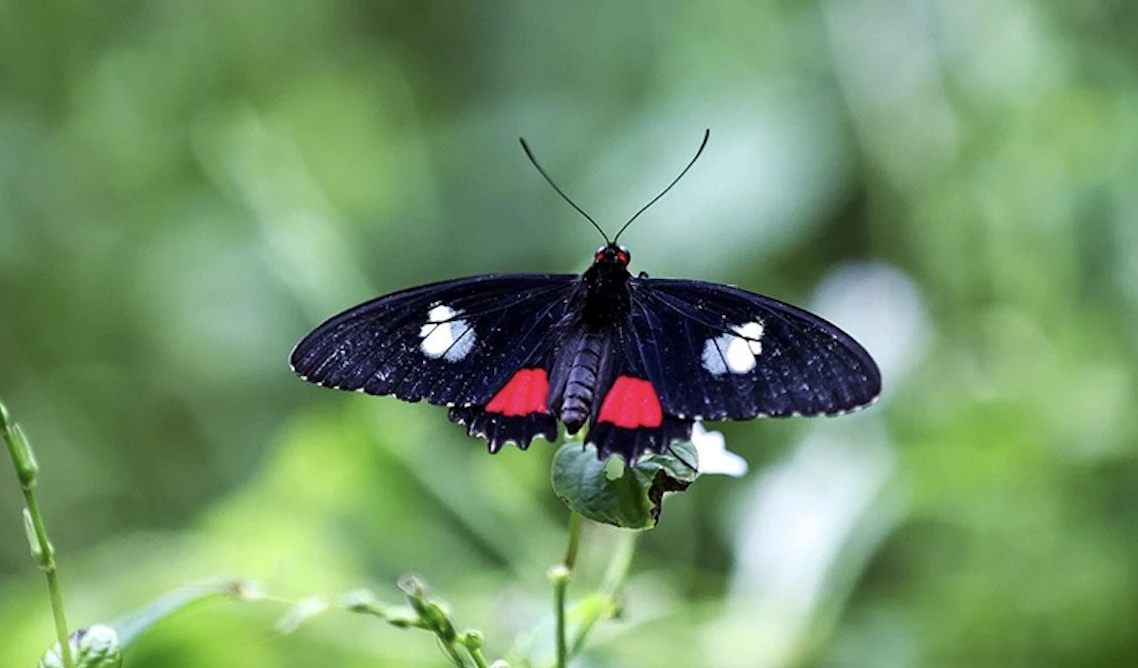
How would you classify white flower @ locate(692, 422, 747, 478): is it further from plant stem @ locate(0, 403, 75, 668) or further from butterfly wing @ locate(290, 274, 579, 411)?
plant stem @ locate(0, 403, 75, 668)

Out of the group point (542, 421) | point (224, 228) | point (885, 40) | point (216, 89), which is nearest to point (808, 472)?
point (885, 40)

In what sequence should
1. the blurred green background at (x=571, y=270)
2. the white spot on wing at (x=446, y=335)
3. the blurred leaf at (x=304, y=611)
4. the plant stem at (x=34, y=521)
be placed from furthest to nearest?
the blurred green background at (x=571, y=270) < the white spot on wing at (x=446, y=335) < the blurred leaf at (x=304, y=611) < the plant stem at (x=34, y=521)

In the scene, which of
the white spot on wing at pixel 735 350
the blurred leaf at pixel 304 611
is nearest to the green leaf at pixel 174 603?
the blurred leaf at pixel 304 611

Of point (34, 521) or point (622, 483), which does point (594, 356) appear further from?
point (34, 521)

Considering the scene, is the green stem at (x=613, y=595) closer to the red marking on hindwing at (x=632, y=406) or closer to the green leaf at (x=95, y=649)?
the red marking on hindwing at (x=632, y=406)

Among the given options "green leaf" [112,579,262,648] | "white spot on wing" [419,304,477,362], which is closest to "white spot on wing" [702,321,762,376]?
"white spot on wing" [419,304,477,362]

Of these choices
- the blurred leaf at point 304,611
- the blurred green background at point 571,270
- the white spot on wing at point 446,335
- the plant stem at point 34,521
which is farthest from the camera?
the blurred green background at point 571,270
